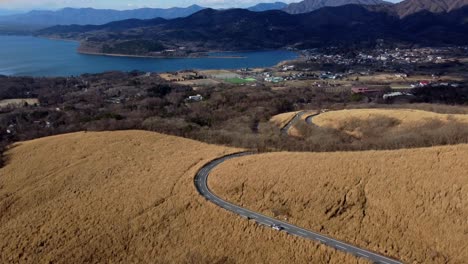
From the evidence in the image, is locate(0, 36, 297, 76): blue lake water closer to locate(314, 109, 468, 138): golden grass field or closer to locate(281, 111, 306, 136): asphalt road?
locate(281, 111, 306, 136): asphalt road

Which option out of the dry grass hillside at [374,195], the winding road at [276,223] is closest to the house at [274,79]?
the winding road at [276,223]

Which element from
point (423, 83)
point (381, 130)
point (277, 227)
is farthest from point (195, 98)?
point (277, 227)

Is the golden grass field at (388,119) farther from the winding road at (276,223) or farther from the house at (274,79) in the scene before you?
the house at (274,79)

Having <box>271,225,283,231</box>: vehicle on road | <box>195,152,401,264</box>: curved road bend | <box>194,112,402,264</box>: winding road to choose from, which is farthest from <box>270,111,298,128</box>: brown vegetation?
<box>271,225,283,231</box>: vehicle on road

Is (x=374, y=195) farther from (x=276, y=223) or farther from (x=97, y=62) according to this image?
(x=97, y=62)

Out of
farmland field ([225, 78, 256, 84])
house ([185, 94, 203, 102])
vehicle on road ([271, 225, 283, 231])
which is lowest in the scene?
house ([185, 94, 203, 102])

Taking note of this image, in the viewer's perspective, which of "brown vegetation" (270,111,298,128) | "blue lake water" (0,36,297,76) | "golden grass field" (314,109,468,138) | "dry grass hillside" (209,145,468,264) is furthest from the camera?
"blue lake water" (0,36,297,76)
